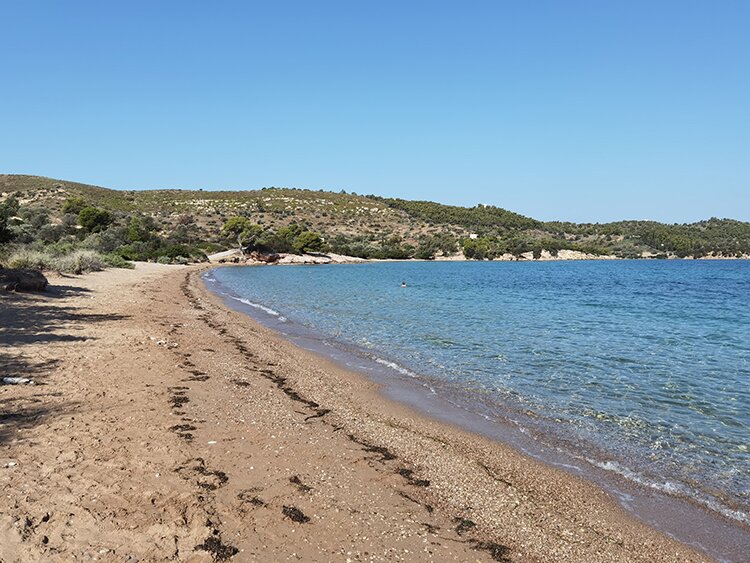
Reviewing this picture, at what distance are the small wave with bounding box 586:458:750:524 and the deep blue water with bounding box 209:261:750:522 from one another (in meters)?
0.02

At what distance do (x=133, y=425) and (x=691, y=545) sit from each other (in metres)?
6.50

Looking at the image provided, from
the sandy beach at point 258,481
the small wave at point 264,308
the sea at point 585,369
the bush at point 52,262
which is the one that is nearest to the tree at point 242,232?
the bush at point 52,262

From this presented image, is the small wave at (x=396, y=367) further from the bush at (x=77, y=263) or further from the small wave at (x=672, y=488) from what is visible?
the bush at (x=77, y=263)

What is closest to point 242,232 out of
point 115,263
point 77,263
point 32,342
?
point 115,263

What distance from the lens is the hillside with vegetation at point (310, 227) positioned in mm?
62531

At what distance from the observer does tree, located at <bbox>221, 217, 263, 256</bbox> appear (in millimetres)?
74688

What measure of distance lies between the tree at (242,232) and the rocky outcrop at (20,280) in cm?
5427

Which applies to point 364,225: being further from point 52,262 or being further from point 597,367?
point 597,367

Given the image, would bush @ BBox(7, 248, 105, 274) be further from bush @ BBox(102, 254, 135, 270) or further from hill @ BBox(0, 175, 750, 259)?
hill @ BBox(0, 175, 750, 259)

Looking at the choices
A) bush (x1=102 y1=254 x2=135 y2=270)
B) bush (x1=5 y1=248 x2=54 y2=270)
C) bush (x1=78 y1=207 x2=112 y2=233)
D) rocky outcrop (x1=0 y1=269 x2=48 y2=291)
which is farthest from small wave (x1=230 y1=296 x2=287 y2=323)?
bush (x1=78 y1=207 x2=112 y2=233)

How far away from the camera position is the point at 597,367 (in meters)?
12.5

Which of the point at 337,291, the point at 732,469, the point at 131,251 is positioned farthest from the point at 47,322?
the point at 131,251

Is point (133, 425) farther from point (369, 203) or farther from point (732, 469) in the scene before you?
point (369, 203)

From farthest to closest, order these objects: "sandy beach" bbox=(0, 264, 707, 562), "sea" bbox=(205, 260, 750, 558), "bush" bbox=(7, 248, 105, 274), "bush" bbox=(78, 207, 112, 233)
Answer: "bush" bbox=(78, 207, 112, 233), "bush" bbox=(7, 248, 105, 274), "sea" bbox=(205, 260, 750, 558), "sandy beach" bbox=(0, 264, 707, 562)
